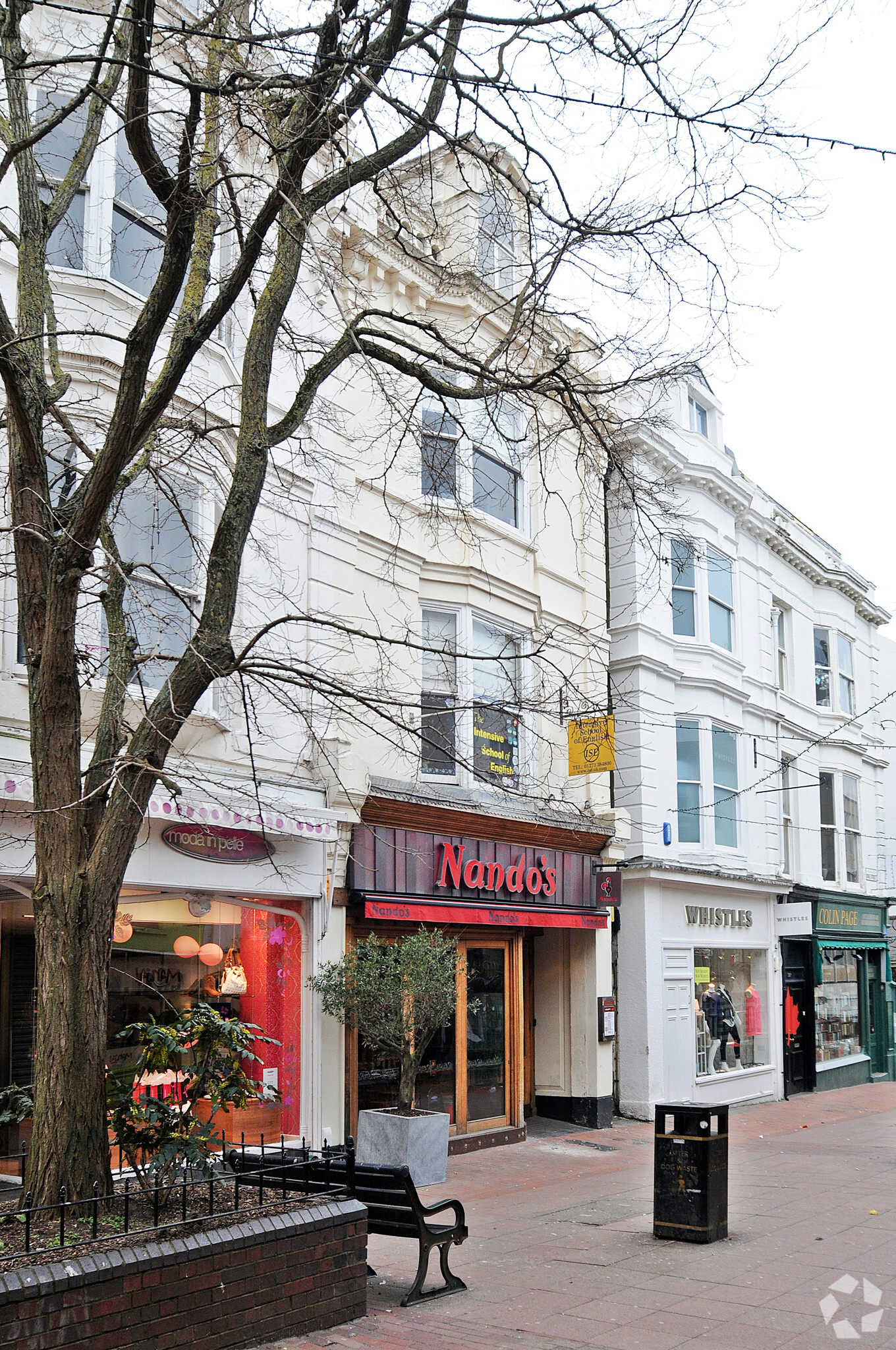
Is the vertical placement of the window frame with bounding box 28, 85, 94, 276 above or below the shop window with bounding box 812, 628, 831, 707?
above

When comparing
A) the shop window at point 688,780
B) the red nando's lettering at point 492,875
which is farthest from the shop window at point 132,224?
the shop window at point 688,780

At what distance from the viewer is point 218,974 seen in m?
12.2

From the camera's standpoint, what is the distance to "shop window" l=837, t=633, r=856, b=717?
27.9 m

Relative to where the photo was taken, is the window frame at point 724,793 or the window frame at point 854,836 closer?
the window frame at point 724,793

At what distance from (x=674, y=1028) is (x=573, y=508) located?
26.6ft

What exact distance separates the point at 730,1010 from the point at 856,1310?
45.4ft

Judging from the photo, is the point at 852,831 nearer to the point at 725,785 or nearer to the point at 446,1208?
the point at 725,785

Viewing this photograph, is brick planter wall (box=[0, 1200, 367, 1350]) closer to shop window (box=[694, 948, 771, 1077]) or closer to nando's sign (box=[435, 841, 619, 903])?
nando's sign (box=[435, 841, 619, 903])

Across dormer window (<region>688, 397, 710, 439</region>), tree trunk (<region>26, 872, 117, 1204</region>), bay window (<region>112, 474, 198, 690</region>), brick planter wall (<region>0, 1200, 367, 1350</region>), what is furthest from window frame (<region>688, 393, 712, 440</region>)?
brick planter wall (<region>0, 1200, 367, 1350</region>)

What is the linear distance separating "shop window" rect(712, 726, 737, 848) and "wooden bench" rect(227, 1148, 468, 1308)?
13.8m

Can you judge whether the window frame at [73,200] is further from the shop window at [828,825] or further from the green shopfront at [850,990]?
the shop window at [828,825]

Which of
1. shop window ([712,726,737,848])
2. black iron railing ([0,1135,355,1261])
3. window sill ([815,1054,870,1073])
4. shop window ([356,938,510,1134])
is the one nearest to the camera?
black iron railing ([0,1135,355,1261])

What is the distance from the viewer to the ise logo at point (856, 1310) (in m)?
7.02

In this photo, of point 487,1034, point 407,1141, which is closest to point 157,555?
point 407,1141
